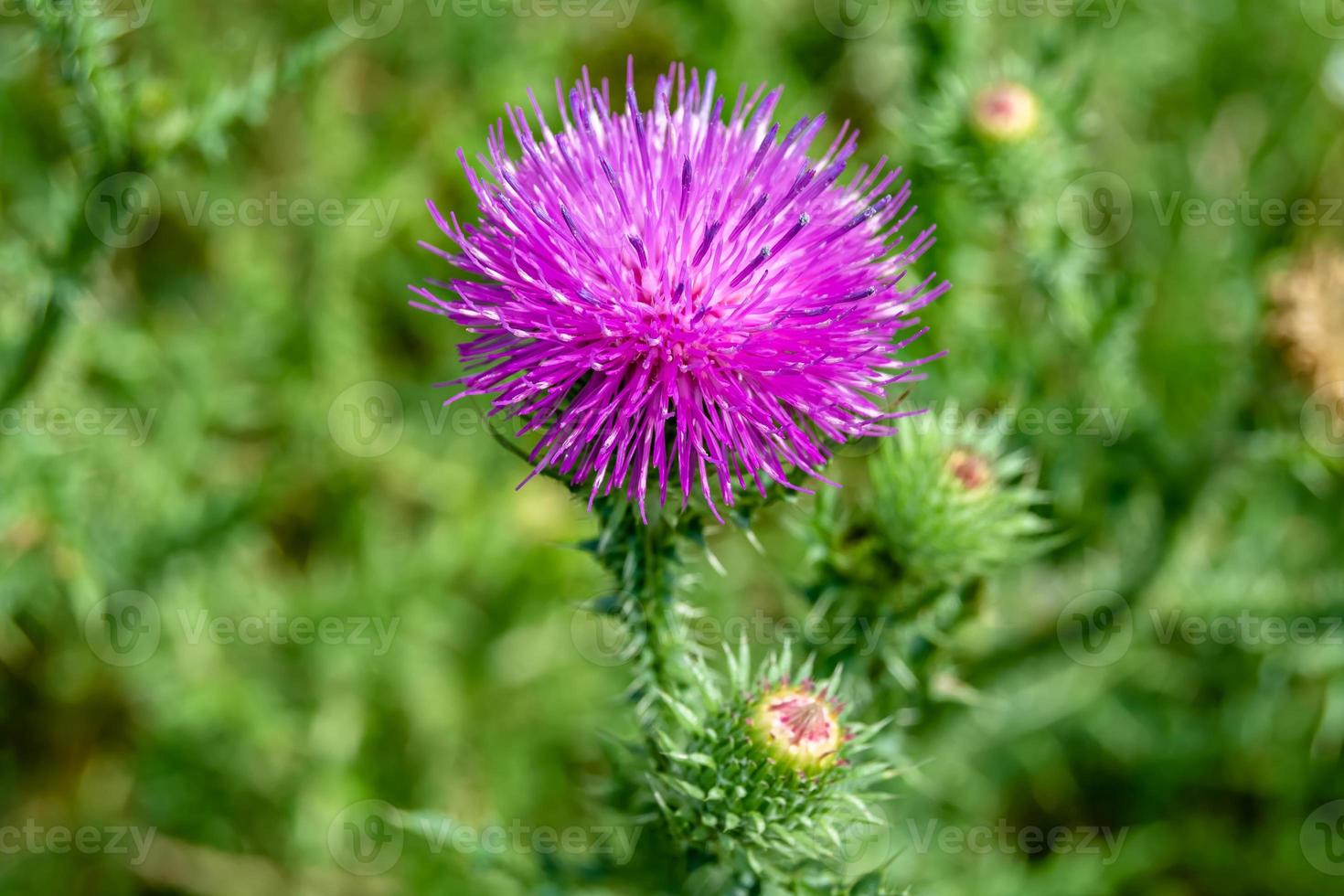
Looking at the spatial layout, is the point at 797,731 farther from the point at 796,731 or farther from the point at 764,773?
the point at 764,773

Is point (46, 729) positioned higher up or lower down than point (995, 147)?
lower down

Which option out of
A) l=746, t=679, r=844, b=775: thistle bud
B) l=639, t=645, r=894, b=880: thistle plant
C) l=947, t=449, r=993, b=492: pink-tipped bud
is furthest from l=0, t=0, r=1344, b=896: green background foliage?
l=746, t=679, r=844, b=775: thistle bud

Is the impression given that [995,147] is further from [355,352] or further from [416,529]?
[416,529]

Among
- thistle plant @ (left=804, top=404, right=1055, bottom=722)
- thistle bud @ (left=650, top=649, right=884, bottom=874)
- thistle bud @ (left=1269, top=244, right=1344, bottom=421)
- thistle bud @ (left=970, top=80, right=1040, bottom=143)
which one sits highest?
thistle bud @ (left=970, top=80, right=1040, bottom=143)

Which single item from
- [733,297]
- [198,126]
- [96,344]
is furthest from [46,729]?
[733,297]

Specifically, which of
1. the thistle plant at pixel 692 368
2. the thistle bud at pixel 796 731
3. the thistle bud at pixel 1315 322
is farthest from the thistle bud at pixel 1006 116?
the thistle bud at pixel 796 731

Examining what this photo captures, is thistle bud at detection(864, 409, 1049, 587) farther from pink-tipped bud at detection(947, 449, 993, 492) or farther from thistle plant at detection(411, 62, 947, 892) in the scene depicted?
thistle plant at detection(411, 62, 947, 892)

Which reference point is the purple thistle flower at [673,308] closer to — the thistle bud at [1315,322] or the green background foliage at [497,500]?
the green background foliage at [497,500]
